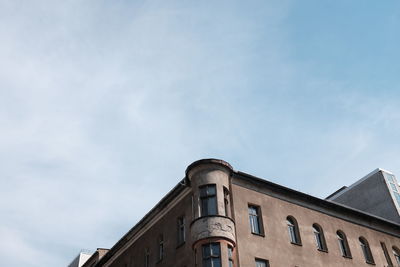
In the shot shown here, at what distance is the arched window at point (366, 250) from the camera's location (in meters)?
30.8

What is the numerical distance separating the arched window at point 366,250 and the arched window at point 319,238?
13.6 ft

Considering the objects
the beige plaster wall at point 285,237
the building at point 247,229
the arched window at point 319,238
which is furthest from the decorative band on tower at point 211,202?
the arched window at point 319,238

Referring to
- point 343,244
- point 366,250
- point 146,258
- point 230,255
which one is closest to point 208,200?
point 230,255

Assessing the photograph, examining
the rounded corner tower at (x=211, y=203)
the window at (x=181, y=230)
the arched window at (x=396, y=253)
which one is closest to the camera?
the rounded corner tower at (x=211, y=203)

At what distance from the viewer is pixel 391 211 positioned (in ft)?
131

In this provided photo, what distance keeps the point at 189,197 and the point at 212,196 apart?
7.48ft

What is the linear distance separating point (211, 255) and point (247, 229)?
326 cm

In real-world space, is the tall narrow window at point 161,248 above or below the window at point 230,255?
above

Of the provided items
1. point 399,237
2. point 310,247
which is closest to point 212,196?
point 310,247

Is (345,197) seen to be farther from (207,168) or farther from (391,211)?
(207,168)

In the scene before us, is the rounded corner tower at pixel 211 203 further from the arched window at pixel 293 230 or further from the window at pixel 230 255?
the arched window at pixel 293 230

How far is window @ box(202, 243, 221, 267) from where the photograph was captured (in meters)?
23.1

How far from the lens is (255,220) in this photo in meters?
26.7

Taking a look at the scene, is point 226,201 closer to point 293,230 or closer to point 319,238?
point 293,230
